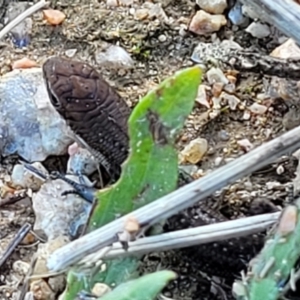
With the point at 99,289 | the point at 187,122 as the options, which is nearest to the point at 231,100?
the point at 187,122

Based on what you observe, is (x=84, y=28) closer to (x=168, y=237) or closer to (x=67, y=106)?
(x=67, y=106)

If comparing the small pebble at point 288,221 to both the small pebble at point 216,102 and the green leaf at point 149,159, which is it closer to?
the green leaf at point 149,159

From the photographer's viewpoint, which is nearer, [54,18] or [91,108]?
[91,108]

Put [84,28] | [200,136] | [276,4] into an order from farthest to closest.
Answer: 1. [84,28]
2. [200,136]
3. [276,4]

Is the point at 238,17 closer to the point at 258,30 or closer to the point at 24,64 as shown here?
the point at 258,30

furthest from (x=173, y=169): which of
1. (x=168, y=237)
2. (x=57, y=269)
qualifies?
(x=57, y=269)

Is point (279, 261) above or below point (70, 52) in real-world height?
above
